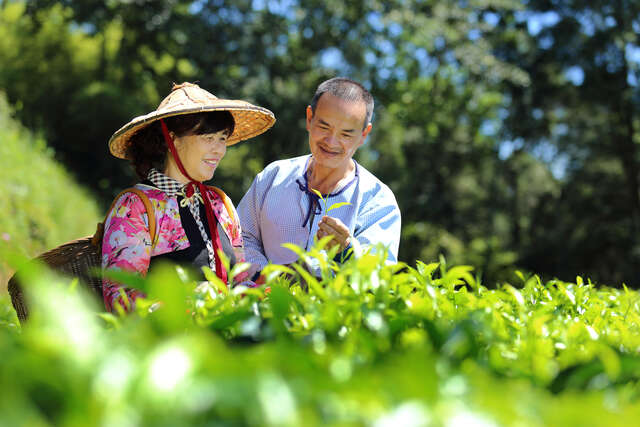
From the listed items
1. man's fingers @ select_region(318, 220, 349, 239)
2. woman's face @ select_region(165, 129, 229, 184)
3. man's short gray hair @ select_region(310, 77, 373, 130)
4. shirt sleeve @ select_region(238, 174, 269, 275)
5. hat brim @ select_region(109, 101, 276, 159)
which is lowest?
shirt sleeve @ select_region(238, 174, 269, 275)

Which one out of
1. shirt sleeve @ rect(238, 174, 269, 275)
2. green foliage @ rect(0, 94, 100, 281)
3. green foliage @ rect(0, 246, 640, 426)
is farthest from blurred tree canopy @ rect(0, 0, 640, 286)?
green foliage @ rect(0, 246, 640, 426)

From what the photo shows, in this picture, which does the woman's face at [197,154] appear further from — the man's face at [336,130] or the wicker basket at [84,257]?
the man's face at [336,130]

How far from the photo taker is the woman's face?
2984 millimetres

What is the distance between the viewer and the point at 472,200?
2348 centimetres

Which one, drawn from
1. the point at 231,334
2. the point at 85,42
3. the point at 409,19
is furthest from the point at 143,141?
the point at 85,42

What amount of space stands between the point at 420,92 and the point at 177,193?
18120 millimetres

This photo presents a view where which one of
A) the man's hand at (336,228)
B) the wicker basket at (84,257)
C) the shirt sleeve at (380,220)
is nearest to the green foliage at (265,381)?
the man's hand at (336,228)

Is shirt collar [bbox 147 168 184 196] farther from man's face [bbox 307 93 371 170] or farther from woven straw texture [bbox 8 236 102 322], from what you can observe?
man's face [bbox 307 93 371 170]

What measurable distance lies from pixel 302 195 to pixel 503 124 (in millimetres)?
19660

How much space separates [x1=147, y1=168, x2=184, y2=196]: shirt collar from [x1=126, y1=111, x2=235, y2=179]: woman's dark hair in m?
0.16

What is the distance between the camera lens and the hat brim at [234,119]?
112 inches

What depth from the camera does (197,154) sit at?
2.98 meters

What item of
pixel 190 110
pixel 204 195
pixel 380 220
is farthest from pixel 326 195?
pixel 190 110

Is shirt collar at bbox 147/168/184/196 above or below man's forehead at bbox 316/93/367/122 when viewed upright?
below
